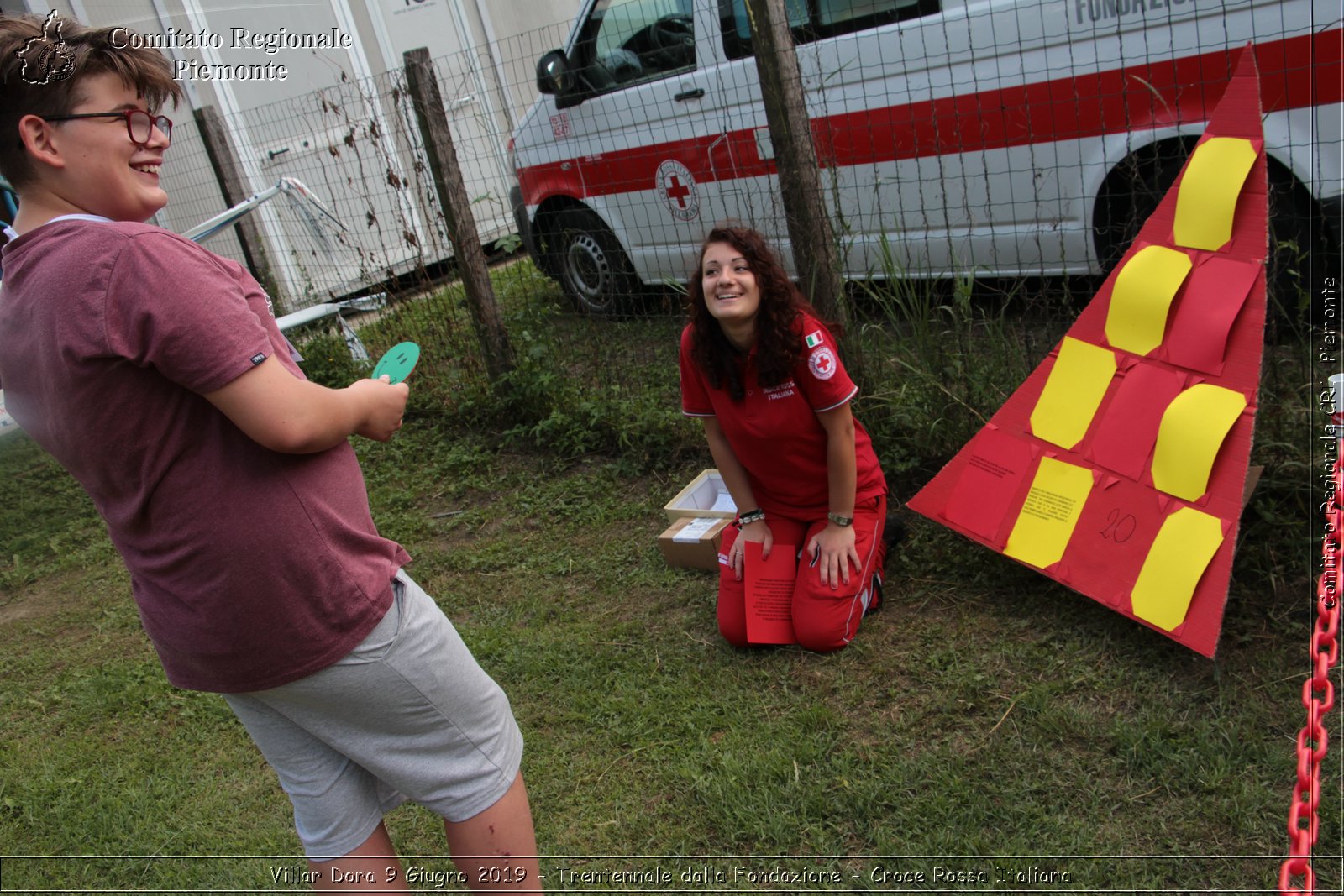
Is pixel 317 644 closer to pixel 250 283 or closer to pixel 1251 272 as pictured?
pixel 250 283

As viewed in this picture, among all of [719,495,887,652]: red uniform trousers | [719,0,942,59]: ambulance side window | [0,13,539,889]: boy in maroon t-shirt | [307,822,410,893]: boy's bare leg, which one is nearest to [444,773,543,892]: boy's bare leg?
[0,13,539,889]: boy in maroon t-shirt

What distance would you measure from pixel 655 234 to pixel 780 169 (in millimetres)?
1796

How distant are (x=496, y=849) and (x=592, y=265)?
435 centimetres

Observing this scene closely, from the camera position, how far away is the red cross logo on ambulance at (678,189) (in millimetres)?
5094

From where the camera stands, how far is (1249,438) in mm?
2574

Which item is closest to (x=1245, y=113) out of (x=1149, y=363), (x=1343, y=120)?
(x=1149, y=363)

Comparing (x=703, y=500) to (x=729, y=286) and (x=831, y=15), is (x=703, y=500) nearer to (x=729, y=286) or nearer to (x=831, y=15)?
(x=729, y=286)

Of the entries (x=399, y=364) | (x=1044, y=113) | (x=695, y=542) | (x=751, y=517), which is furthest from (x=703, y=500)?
(x=399, y=364)

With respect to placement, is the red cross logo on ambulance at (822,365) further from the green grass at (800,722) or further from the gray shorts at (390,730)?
the gray shorts at (390,730)

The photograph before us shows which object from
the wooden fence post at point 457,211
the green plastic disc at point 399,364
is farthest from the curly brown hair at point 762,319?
the wooden fence post at point 457,211

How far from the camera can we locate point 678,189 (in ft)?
16.9

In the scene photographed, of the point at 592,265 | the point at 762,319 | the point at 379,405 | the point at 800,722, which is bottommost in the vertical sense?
the point at 800,722

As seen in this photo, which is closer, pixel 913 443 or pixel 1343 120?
pixel 1343 120

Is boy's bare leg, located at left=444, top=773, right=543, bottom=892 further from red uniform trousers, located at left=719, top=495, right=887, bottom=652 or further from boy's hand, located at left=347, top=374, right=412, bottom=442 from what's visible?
red uniform trousers, located at left=719, top=495, right=887, bottom=652
